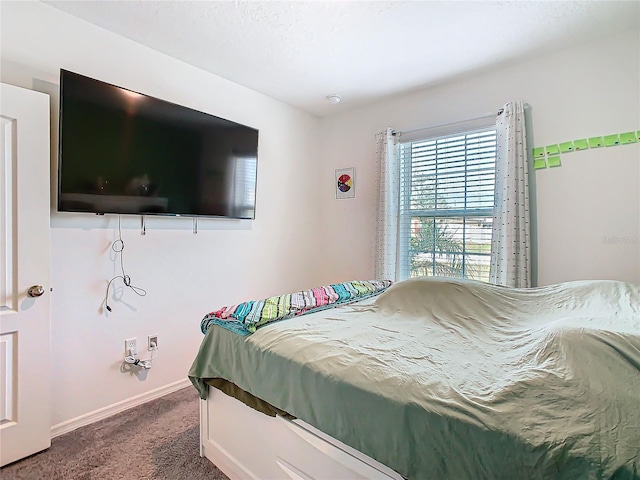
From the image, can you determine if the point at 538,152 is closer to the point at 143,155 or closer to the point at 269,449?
the point at 269,449

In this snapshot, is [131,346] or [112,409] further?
[131,346]

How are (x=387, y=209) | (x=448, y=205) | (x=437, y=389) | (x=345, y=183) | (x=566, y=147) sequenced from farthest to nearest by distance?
(x=345, y=183)
(x=387, y=209)
(x=448, y=205)
(x=566, y=147)
(x=437, y=389)

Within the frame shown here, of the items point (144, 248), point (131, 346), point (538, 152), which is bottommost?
point (131, 346)

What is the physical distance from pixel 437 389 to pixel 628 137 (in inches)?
90.7

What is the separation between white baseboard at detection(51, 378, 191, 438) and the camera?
2.01 meters

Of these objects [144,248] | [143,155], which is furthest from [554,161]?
[144,248]

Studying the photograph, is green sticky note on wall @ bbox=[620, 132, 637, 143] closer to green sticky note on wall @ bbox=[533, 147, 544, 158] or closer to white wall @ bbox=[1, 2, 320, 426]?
green sticky note on wall @ bbox=[533, 147, 544, 158]

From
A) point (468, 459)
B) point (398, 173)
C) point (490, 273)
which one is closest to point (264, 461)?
point (468, 459)

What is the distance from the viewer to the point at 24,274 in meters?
1.78

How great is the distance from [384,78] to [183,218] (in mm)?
2005

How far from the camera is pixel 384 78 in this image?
2854mm

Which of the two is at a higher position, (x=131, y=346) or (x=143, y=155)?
(x=143, y=155)

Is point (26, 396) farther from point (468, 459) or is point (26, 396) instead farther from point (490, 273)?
point (490, 273)

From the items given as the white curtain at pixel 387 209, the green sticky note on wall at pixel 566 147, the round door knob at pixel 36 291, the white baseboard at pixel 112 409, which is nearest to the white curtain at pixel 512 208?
the green sticky note on wall at pixel 566 147
